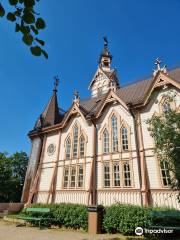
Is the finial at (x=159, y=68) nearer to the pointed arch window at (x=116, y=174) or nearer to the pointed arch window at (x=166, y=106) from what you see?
the pointed arch window at (x=166, y=106)

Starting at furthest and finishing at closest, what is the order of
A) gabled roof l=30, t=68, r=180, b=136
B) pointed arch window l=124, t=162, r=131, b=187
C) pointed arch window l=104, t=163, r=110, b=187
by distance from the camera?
1. gabled roof l=30, t=68, r=180, b=136
2. pointed arch window l=104, t=163, r=110, b=187
3. pointed arch window l=124, t=162, r=131, b=187

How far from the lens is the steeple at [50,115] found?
1042 inches

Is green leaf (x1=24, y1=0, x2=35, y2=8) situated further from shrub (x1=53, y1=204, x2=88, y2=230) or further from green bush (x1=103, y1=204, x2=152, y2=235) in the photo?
shrub (x1=53, y1=204, x2=88, y2=230)

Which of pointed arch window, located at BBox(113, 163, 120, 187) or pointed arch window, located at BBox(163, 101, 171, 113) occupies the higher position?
pointed arch window, located at BBox(163, 101, 171, 113)

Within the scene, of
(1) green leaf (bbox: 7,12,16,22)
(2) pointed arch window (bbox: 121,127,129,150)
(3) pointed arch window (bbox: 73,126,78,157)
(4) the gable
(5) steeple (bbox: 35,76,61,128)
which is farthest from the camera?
(5) steeple (bbox: 35,76,61,128)

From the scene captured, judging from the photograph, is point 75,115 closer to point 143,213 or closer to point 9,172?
point 143,213

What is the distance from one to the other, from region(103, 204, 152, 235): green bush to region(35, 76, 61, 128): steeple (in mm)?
15956

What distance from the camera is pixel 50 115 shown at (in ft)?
90.4

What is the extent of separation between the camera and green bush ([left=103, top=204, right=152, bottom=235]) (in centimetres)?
1120

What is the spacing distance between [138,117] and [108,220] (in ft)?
31.1

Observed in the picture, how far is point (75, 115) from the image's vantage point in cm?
2333

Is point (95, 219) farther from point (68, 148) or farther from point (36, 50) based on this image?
point (36, 50)

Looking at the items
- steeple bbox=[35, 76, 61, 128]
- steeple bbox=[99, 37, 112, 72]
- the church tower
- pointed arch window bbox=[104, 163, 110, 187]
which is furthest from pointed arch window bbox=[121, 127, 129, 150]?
steeple bbox=[99, 37, 112, 72]

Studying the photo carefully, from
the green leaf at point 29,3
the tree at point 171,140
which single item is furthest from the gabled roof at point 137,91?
the green leaf at point 29,3
